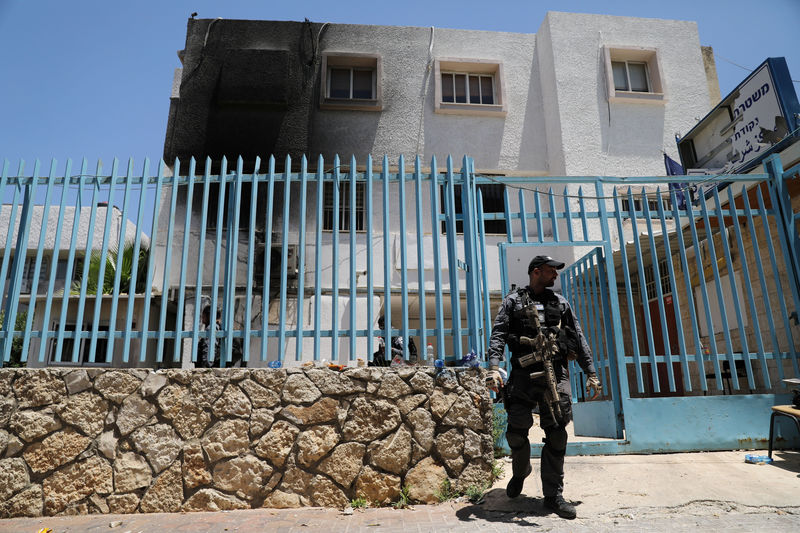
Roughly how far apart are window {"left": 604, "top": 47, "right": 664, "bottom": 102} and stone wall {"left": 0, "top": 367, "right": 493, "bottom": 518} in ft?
40.9

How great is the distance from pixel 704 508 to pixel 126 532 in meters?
4.17

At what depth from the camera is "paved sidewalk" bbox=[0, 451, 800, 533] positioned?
12.1 ft

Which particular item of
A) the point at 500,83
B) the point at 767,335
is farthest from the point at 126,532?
the point at 500,83

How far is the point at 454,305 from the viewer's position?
4520 millimetres

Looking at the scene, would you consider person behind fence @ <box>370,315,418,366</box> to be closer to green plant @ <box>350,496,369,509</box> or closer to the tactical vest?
the tactical vest

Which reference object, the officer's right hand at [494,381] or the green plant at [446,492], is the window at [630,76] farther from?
the green plant at [446,492]

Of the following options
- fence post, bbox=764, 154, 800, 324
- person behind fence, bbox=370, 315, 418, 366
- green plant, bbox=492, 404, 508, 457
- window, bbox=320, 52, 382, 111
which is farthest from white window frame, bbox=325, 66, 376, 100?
green plant, bbox=492, 404, 508, 457

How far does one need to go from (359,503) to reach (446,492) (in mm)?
689

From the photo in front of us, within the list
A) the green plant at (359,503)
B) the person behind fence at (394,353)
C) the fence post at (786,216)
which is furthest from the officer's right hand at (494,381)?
the fence post at (786,216)

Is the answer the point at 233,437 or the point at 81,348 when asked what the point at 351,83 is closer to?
the point at 81,348

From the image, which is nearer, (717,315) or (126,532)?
(126,532)

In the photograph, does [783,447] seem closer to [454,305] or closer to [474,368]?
[474,368]

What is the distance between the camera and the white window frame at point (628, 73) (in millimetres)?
14234

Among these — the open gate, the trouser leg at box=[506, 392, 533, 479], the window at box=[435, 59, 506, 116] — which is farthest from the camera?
the window at box=[435, 59, 506, 116]
